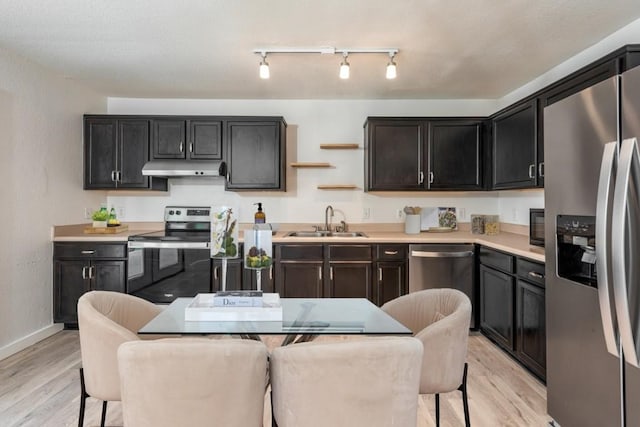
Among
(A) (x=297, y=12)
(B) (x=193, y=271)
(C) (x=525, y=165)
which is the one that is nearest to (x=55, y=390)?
(B) (x=193, y=271)

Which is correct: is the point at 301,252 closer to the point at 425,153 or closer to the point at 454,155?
the point at 425,153

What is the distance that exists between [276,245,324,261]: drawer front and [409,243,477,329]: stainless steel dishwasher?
85cm

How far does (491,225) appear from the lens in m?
4.34

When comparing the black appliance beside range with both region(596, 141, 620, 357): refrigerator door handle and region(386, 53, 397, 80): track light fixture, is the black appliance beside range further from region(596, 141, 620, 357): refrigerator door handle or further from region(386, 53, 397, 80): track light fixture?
region(596, 141, 620, 357): refrigerator door handle

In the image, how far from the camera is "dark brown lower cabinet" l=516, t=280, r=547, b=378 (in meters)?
2.65

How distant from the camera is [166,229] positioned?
4367 mm

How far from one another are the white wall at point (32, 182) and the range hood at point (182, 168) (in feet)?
2.51

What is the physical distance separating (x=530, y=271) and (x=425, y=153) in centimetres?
169

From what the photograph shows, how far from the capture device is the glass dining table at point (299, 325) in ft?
5.27

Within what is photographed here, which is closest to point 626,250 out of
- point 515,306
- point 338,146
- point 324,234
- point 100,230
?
point 515,306

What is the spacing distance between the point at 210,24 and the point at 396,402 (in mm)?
2506

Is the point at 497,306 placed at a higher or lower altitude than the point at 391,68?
lower

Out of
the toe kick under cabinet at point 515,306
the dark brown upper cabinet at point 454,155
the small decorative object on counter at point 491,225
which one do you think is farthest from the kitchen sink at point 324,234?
the small decorative object on counter at point 491,225

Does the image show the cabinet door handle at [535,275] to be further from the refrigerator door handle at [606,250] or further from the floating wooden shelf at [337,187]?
the floating wooden shelf at [337,187]
